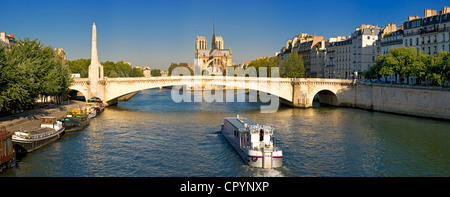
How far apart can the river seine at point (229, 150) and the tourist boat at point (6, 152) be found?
1.42ft

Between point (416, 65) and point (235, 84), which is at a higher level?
point (416, 65)

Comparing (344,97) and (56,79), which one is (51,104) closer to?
(56,79)

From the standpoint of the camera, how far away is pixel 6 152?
24.3 m

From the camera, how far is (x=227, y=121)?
36.7m

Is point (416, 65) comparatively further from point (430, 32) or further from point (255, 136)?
point (255, 136)

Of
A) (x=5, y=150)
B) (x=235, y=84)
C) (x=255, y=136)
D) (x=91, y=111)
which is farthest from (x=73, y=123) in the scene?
(x=235, y=84)

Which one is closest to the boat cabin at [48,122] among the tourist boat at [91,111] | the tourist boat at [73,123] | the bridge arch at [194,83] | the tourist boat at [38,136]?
the tourist boat at [38,136]

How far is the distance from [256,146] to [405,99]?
103 feet

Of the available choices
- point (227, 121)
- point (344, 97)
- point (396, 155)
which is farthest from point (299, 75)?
point (396, 155)

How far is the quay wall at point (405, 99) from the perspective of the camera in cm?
4613

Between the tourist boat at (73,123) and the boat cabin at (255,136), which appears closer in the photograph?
the boat cabin at (255,136)

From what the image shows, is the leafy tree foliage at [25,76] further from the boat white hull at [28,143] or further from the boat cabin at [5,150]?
the boat cabin at [5,150]

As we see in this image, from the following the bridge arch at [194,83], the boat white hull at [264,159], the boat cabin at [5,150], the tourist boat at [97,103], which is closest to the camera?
the boat cabin at [5,150]
